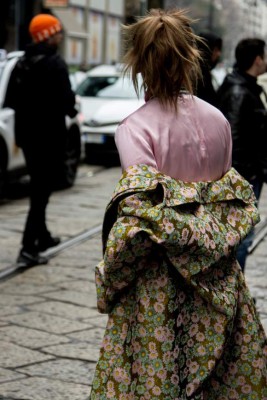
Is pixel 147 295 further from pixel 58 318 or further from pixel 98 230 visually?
pixel 98 230

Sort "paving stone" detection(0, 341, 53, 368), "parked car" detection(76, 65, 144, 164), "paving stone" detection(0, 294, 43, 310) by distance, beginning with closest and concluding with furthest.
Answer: "paving stone" detection(0, 341, 53, 368) < "paving stone" detection(0, 294, 43, 310) < "parked car" detection(76, 65, 144, 164)

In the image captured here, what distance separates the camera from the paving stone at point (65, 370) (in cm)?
458

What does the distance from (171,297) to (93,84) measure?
45.3 ft

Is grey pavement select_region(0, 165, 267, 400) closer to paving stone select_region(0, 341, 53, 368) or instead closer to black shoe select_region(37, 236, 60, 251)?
paving stone select_region(0, 341, 53, 368)

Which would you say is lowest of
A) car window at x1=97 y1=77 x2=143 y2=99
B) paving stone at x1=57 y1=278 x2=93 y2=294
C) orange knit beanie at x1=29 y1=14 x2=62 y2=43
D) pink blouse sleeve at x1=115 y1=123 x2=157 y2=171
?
car window at x1=97 y1=77 x2=143 y2=99

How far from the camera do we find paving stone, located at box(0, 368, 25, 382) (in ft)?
14.9

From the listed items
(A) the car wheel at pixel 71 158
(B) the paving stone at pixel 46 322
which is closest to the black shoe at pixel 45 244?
(B) the paving stone at pixel 46 322

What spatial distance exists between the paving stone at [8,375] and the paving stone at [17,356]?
75 millimetres

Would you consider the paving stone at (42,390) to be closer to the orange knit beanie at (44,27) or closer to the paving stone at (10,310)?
the paving stone at (10,310)

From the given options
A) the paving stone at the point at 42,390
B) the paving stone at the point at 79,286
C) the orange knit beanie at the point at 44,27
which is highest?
the orange knit beanie at the point at 44,27

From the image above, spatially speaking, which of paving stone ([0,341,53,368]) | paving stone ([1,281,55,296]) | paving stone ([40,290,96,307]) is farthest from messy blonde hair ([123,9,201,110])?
paving stone ([1,281,55,296])

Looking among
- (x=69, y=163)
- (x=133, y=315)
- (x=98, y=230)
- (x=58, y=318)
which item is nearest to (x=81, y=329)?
(x=58, y=318)

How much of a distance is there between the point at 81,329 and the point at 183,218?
8.53 feet

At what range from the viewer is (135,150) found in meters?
3.03
